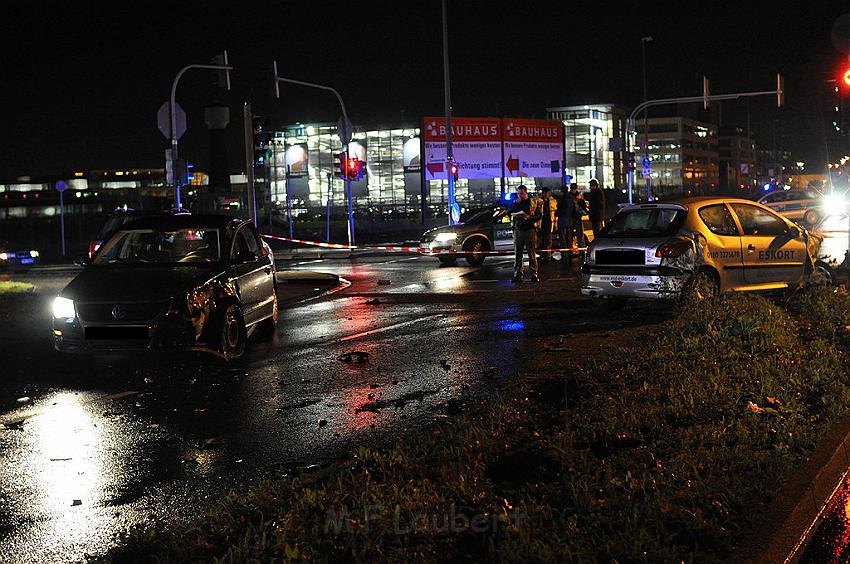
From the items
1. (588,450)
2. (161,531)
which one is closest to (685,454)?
(588,450)

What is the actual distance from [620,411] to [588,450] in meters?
1.01

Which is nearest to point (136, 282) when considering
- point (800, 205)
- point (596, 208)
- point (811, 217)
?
point (596, 208)

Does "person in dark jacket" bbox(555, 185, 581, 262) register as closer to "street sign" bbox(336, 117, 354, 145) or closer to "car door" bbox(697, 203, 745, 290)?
"car door" bbox(697, 203, 745, 290)

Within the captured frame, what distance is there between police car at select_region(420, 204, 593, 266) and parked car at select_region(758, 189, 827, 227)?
15.0 m

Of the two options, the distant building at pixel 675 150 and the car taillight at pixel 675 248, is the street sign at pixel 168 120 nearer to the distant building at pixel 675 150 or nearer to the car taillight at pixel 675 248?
the car taillight at pixel 675 248

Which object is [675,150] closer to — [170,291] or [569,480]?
[170,291]

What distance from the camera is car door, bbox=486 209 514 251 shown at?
2420cm

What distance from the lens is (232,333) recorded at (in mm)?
10617

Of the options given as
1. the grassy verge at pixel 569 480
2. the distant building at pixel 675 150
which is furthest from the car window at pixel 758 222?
the distant building at pixel 675 150

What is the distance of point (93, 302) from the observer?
32.3 ft

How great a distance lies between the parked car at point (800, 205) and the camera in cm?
3588

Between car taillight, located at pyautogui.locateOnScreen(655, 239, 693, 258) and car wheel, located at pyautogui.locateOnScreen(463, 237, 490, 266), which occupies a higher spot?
car taillight, located at pyautogui.locateOnScreen(655, 239, 693, 258)

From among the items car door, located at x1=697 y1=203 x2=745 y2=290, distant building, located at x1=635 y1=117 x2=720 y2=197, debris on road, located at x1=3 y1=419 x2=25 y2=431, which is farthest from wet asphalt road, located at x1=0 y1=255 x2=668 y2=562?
distant building, located at x1=635 y1=117 x2=720 y2=197

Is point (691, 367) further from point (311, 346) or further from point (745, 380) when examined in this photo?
point (311, 346)
